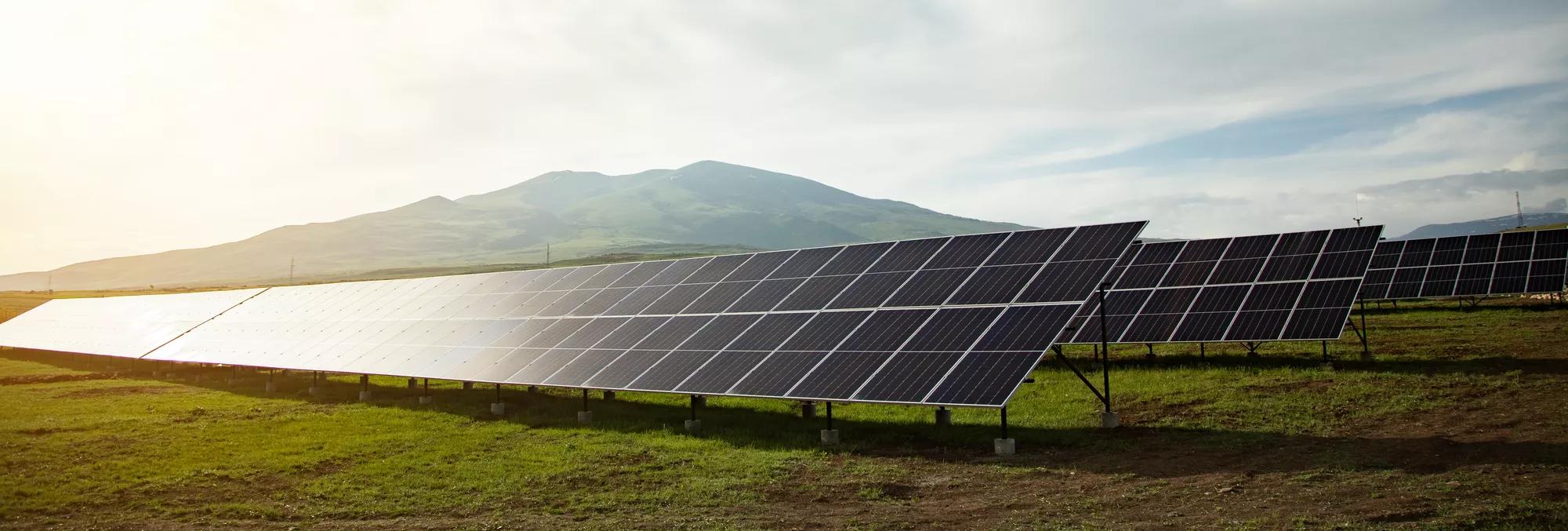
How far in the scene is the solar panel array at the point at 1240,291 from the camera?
2830 centimetres

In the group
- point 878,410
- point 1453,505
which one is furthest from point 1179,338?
point 1453,505

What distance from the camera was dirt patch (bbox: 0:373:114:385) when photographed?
40156 mm

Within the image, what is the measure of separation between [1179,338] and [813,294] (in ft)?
43.6

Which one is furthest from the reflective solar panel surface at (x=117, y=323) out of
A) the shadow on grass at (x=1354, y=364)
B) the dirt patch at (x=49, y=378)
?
the shadow on grass at (x=1354, y=364)

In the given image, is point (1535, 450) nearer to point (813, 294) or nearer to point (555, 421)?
point (813, 294)

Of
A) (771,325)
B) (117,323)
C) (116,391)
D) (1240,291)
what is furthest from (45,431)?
(1240,291)

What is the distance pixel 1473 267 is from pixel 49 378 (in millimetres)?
69633

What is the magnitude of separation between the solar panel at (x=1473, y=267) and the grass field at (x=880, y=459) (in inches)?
521

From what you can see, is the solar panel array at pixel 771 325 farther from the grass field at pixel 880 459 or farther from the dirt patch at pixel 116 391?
the dirt patch at pixel 116 391

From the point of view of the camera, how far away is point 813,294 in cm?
2469

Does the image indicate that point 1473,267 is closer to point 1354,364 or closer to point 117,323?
point 1354,364

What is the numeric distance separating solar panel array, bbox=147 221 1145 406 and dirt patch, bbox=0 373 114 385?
8.61 m

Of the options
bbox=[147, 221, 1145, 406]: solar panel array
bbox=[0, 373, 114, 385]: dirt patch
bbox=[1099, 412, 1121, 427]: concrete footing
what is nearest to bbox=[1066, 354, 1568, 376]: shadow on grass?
bbox=[1099, 412, 1121, 427]: concrete footing

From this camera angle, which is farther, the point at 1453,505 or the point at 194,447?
the point at 194,447
